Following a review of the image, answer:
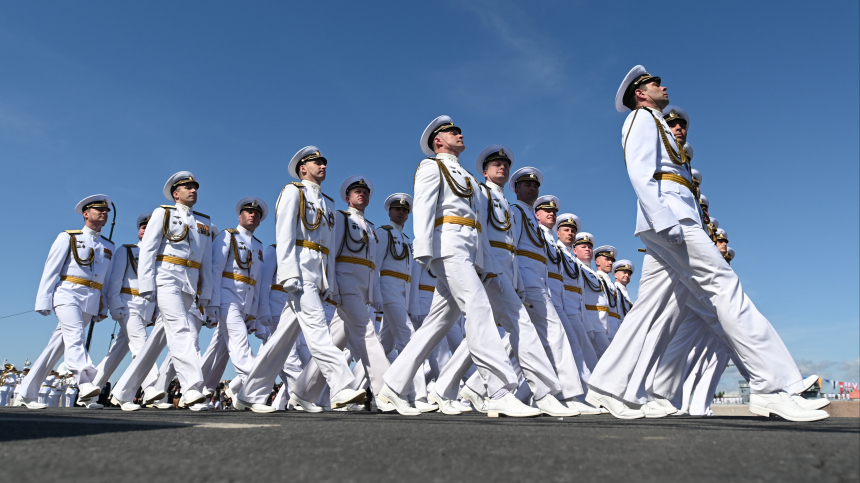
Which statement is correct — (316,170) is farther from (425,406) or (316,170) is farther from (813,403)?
(813,403)

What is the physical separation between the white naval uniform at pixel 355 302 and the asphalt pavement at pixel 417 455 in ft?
11.9

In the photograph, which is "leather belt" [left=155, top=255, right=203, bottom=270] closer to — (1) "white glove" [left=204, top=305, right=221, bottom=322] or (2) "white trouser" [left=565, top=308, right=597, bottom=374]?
(1) "white glove" [left=204, top=305, right=221, bottom=322]

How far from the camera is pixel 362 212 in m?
8.56

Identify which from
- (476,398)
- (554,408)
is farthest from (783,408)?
(476,398)

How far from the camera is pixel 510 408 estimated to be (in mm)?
5004

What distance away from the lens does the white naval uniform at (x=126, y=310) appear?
9414 millimetres

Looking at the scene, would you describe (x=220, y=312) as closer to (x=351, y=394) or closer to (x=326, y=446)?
(x=351, y=394)

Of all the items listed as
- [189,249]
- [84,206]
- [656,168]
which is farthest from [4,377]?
[656,168]

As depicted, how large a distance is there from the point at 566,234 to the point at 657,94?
5.26 meters

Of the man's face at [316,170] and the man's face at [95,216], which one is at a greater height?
the man's face at [316,170]

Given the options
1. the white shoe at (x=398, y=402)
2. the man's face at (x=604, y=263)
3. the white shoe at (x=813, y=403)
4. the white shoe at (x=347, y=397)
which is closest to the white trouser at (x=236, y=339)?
the white shoe at (x=347, y=397)

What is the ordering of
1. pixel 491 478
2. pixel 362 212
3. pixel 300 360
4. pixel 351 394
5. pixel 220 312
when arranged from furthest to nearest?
pixel 300 360 < pixel 220 312 < pixel 362 212 < pixel 351 394 < pixel 491 478

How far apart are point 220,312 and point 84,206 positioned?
2.50 metres

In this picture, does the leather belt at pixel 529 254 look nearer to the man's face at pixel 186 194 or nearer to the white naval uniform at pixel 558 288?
the white naval uniform at pixel 558 288
